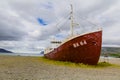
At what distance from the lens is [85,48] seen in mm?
26719

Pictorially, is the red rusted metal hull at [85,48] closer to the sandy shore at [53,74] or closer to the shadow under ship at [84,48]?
the shadow under ship at [84,48]

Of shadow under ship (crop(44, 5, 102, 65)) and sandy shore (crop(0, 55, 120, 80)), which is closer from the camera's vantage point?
sandy shore (crop(0, 55, 120, 80))

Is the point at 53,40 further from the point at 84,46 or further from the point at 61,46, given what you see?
the point at 84,46

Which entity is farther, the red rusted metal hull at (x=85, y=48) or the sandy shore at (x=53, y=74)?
the red rusted metal hull at (x=85, y=48)

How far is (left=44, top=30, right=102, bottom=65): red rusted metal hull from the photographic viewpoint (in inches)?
1041

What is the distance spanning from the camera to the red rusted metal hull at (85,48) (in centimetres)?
2645

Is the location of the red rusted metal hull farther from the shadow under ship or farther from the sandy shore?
the sandy shore

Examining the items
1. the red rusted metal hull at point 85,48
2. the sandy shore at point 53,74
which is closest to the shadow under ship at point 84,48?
the red rusted metal hull at point 85,48

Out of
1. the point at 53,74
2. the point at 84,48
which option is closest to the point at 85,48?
the point at 84,48

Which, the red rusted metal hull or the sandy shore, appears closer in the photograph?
the sandy shore

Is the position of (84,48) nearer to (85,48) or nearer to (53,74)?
(85,48)

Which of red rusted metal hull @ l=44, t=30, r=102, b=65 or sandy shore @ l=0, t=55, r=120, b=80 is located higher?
red rusted metal hull @ l=44, t=30, r=102, b=65

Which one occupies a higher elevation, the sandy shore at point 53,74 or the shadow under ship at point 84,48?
the shadow under ship at point 84,48

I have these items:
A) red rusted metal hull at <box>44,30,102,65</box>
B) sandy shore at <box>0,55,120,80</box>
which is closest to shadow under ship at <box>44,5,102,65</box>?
red rusted metal hull at <box>44,30,102,65</box>
